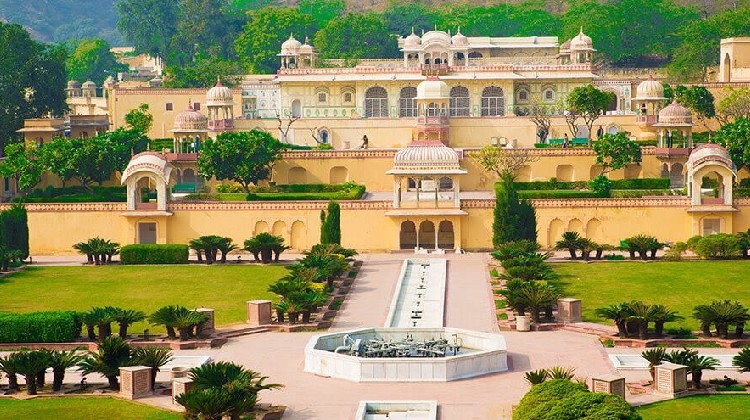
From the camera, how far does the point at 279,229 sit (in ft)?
217

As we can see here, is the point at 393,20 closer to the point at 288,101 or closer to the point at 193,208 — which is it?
the point at 288,101

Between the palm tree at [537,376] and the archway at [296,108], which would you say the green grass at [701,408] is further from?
the archway at [296,108]

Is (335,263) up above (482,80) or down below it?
below

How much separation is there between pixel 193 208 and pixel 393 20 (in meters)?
78.3

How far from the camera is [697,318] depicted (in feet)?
148

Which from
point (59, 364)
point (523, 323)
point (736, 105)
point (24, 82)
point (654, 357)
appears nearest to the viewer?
point (59, 364)

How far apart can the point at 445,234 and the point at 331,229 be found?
16.6ft

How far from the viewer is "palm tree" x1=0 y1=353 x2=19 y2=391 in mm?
39219

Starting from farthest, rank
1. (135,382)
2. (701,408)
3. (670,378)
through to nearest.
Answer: (135,382), (670,378), (701,408)

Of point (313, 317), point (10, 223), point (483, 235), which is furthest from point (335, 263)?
point (10, 223)

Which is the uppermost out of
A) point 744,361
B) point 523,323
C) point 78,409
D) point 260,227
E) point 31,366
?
point 260,227

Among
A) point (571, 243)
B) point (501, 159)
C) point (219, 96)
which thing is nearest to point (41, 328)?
point (571, 243)

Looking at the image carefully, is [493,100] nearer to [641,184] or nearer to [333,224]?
[641,184]

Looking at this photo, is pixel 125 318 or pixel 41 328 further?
pixel 41 328
